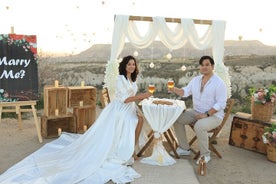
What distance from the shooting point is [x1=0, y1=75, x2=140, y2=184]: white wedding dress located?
331 centimetres

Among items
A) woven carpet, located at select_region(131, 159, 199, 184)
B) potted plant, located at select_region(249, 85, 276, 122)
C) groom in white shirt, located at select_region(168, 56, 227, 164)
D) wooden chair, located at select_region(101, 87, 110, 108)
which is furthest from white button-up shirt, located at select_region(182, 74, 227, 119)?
wooden chair, located at select_region(101, 87, 110, 108)

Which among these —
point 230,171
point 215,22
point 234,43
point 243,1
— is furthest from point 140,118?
point 234,43

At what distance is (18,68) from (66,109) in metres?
1.10

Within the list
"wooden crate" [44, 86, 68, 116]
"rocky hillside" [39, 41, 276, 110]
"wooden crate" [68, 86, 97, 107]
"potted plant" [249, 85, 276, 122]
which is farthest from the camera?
"rocky hillside" [39, 41, 276, 110]

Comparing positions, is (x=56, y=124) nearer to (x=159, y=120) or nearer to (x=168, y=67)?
(x=159, y=120)

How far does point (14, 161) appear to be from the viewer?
4.03m

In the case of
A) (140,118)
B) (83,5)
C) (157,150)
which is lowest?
(157,150)

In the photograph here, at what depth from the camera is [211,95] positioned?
4.32 metres

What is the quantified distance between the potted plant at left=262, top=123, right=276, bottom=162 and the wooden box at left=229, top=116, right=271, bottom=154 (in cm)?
28

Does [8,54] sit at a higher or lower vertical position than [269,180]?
higher

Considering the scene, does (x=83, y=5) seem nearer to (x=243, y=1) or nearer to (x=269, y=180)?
(x=243, y=1)

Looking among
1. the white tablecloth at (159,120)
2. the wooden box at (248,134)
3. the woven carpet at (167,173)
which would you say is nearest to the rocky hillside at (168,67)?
the wooden box at (248,134)

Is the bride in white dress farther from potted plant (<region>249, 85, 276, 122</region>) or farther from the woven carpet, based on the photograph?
potted plant (<region>249, 85, 276, 122</region>)

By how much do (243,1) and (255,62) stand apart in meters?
6.45
